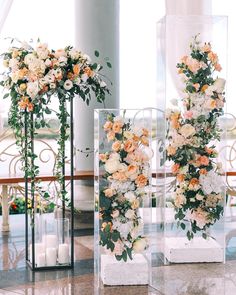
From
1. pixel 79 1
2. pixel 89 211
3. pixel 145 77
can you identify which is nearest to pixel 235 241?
pixel 89 211

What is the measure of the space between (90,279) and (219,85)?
1594 millimetres

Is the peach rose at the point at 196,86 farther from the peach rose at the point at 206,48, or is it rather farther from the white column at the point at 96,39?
the white column at the point at 96,39

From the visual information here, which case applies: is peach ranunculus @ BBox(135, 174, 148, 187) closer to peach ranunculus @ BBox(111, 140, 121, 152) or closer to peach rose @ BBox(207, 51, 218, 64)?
peach ranunculus @ BBox(111, 140, 121, 152)

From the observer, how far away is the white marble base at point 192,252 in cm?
490

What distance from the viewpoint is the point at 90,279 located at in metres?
4.49

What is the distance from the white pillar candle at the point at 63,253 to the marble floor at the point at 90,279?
0.27 feet

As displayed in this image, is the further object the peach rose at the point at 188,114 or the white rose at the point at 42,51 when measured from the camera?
the peach rose at the point at 188,114

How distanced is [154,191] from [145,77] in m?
3.24

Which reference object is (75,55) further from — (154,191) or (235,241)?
(235,241)

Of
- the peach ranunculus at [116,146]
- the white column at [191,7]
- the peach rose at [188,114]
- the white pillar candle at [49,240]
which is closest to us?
the peach ranunculus at [116,146]

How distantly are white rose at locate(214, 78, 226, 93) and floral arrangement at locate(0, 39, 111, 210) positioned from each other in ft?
A: 2.62

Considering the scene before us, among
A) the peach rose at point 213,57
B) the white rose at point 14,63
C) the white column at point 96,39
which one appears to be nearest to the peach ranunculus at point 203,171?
the peach rose at point 213,57

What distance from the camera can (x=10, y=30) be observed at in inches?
310

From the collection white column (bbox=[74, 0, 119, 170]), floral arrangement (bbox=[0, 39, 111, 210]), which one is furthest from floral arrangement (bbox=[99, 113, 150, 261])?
white column (bbox=[74, 0, 119, 170])
